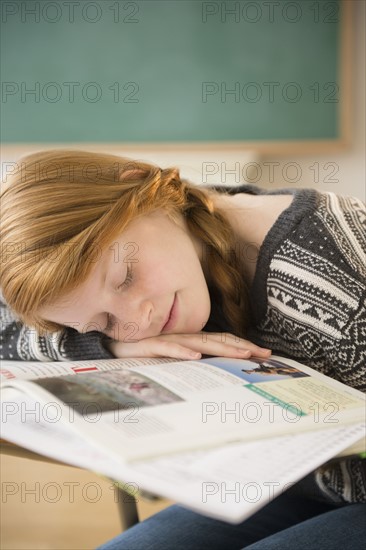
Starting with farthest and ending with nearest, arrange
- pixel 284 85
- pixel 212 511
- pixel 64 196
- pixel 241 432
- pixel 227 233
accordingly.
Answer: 1. pixel 284 85
2. pixel 227 233
3. pixel 64 196
4. pixel 241 432
5. pixel 212 511

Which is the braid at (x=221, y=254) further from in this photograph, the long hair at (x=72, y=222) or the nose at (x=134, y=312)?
the nose at (x=134, y=312)

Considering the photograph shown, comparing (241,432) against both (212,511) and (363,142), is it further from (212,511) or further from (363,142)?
(363,142)

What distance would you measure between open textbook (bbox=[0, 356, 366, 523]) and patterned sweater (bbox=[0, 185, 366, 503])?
9 cm

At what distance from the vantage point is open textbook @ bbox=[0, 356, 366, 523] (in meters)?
0.49

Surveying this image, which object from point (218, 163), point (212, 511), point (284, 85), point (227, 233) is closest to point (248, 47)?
point (284, 85)

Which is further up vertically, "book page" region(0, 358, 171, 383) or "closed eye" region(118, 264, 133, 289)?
"closed eye" region(118, 264, 133, 289)

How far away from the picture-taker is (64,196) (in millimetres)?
866

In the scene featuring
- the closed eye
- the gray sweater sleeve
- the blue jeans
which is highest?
the closed eye

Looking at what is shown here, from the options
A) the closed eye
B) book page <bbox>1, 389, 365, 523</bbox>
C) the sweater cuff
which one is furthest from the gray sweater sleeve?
book page <bbox>1, 389, 365, 523</bbox>

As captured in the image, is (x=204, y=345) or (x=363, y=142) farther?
A: (x=363, y=142)

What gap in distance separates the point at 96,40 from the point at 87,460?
7.17 feet

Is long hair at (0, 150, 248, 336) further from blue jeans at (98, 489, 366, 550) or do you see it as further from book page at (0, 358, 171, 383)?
blue jeans at (98, 489, 366, 550)

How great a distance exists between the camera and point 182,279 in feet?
3.00

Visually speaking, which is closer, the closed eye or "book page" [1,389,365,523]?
"book page" [1,389,365,523]
